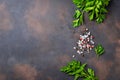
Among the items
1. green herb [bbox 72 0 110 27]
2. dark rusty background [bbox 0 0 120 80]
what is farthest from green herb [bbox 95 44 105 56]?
green herb [bbox 72 0 110 27]

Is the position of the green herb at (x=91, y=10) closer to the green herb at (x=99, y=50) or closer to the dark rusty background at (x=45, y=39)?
the dark rusty background at (x=45, y=39)

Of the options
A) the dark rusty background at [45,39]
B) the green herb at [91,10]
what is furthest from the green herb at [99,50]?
the green herb at [91,10]

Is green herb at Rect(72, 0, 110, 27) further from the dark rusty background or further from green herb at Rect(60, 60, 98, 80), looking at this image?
green herb at Rect(60, 60, 98, 80)

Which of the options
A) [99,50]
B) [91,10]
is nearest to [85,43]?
[99,50]

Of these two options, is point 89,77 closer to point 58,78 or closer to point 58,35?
point 58,78

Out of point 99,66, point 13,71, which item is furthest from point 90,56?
point 13,71

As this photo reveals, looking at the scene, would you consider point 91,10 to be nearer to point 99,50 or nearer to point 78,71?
point 99,50
